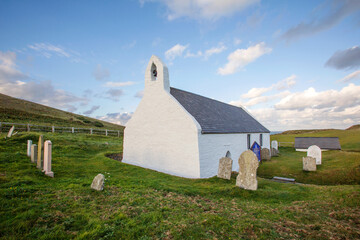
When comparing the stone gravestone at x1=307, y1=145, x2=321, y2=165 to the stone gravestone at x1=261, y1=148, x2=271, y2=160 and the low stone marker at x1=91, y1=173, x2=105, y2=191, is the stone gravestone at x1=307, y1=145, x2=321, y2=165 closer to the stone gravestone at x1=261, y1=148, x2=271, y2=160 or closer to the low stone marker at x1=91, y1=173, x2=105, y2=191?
the stone gravestone at x1=261, y1=148, x2=271, y2=160

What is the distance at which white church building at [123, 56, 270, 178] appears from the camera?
40.1ft

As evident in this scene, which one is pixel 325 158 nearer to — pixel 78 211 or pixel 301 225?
pixel 301 225

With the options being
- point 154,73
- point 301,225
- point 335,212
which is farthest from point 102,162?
point 335,212

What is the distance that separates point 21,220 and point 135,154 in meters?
12.0

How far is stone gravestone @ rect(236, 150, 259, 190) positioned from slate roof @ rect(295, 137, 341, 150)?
22.0 metres

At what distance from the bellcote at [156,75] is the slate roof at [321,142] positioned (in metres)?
24.1

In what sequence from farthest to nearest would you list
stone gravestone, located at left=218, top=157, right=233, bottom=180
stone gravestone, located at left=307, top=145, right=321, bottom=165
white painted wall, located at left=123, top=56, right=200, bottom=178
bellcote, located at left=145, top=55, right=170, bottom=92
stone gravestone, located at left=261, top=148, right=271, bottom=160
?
stone gravestone, located at left=261, top=148, right=271, bottom=160 → stone gravestone, located at left=307, top=145, right=321, bottom=165 → bellcote, located at left=145, top=55, right=170, bottom=92 → white painted wall, located at left=123, top=56, right=200, bottom=178 → stone gravestone, located at left=218, top=157, right=233, bottom=180

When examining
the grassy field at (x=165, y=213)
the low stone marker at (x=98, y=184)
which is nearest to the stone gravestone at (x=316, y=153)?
the grassy field at (x=165, y=213)

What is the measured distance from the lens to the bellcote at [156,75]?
14.4m

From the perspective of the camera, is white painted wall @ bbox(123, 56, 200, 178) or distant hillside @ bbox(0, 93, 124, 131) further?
distant hillside @ bbox(0, 93, 124, 131)

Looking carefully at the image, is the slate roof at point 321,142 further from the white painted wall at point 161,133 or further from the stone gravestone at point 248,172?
the white painted wall at point 161,133

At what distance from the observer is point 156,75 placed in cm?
1559

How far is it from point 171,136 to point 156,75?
591cm

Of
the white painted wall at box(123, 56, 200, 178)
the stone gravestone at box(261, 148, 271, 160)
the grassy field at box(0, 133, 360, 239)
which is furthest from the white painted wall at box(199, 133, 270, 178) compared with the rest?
the stone gravestone at box(261, 148, 271, 160)
